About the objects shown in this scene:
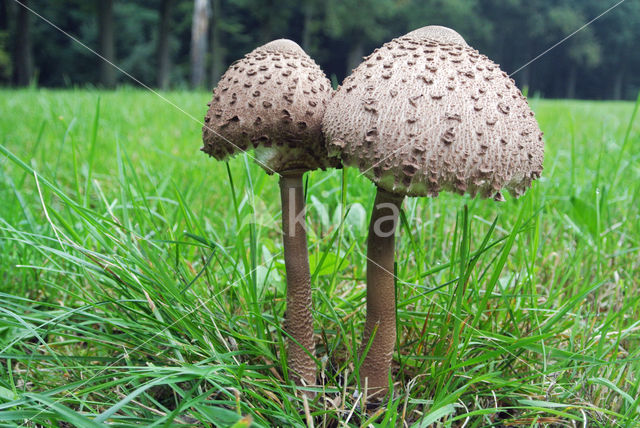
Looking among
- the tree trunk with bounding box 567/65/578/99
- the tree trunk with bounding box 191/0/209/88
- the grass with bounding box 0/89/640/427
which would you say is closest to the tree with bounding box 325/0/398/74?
the tree trunk with bounding box 191/0/209/88

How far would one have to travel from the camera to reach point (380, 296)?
1560 mm

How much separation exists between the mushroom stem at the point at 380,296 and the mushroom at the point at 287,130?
0.74ft

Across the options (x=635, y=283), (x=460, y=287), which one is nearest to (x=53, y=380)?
(x=460, y=287)

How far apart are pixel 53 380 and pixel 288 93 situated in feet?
4.10

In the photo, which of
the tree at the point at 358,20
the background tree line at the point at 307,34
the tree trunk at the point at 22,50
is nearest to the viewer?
the tree trunk at the point at 22,50

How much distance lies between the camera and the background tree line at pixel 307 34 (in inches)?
1070

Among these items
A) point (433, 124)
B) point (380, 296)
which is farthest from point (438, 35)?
point (380, 296)

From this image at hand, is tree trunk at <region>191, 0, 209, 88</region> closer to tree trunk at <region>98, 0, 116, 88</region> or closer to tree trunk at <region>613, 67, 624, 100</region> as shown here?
tree trunk at <region>98, 0, 116, 88</region>

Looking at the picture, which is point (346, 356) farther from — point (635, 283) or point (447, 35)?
point (635, 283)

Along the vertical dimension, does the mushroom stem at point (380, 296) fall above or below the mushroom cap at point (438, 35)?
below

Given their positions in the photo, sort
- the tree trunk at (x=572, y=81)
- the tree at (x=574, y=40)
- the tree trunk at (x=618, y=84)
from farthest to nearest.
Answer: the tree trunk at (x=618, y=84) < the tree trunk at (x=572, y=81) < the tree at (x=574, y=40)

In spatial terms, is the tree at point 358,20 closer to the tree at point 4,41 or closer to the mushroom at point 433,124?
the tree at point 4,41

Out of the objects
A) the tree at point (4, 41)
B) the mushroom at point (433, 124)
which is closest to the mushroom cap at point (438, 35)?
the mushroom at point (433, 124)

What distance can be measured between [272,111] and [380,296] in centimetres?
73
